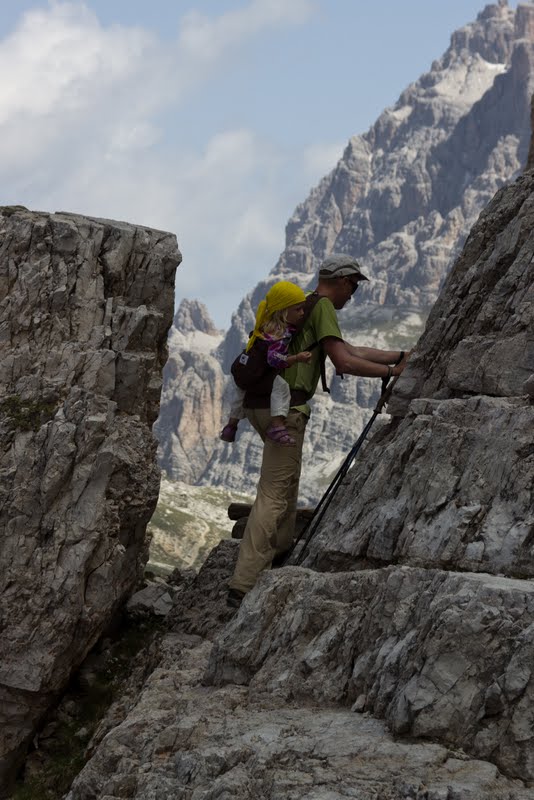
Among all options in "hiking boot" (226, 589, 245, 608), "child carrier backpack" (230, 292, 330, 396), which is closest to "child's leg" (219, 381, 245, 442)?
"child carrier backpack" (230, 292, 330, 396)

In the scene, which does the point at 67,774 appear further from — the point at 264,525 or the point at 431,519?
the point at 431,519

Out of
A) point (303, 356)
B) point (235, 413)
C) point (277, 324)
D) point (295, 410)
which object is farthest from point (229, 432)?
point (303, 356)

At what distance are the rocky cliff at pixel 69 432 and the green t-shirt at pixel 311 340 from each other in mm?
4372

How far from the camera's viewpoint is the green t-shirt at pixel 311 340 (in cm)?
1633

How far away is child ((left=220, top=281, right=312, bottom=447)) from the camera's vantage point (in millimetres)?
16141

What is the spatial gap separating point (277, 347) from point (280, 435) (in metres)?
1.66

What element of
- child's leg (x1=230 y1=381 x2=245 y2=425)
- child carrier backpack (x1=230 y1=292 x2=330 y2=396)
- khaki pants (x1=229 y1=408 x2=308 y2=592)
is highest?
child carrier backpack (x1=230 y1=292 x2=330 y2=396)

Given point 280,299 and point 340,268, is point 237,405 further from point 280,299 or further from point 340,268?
point 340,268

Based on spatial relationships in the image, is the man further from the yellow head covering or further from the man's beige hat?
the yellow head covering

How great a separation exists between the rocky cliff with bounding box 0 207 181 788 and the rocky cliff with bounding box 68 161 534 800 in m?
2.05

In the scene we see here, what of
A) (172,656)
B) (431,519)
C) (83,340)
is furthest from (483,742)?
(83,340)

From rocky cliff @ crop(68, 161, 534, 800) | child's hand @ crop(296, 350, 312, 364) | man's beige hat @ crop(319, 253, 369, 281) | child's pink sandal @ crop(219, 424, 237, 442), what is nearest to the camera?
rocky cliff @ crop(68, 161, 534, 800)

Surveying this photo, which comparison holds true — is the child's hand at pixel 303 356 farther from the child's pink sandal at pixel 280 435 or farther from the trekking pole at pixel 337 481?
the trekking pole at pixel 337 481

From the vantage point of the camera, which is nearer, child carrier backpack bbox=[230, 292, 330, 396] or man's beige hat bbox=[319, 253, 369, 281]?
child carrier backpack bbox=[230, 292, 330, 396]
